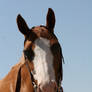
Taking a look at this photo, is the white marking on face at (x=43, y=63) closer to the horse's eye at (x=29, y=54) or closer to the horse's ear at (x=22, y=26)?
the horse's eye at (x=29, y=54)

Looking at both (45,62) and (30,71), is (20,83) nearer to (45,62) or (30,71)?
(30,71)

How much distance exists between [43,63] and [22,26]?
127cm

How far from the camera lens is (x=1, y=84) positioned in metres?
8.39

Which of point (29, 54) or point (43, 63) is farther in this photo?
point (29, 54)

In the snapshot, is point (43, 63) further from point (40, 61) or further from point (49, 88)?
point (49, 88)

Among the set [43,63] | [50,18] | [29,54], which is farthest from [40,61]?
[50,18]

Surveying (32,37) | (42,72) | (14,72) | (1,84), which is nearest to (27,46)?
(32,37)

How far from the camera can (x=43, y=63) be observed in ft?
21.5

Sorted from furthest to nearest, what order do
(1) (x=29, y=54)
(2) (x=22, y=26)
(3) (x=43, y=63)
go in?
1. (2) (x=22, y=26)
2. (1) (x=29, y=54)
3. (3) (x=43, y=63)

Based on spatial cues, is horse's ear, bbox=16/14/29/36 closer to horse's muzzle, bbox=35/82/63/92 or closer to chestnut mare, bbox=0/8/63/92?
chestnut mare, bbox=0/8/63/92

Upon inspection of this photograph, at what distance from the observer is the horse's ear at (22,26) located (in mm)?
7332

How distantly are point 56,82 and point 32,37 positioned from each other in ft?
3.76

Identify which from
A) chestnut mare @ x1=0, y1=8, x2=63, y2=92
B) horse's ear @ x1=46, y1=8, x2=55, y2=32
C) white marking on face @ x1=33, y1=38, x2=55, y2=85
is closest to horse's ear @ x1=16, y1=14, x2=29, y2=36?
chestnut mare @ x1=0, y1=8, x2=63, y2=92

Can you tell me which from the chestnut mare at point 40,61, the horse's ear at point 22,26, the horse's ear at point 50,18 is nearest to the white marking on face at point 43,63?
the chestnut mare at point 40,61
